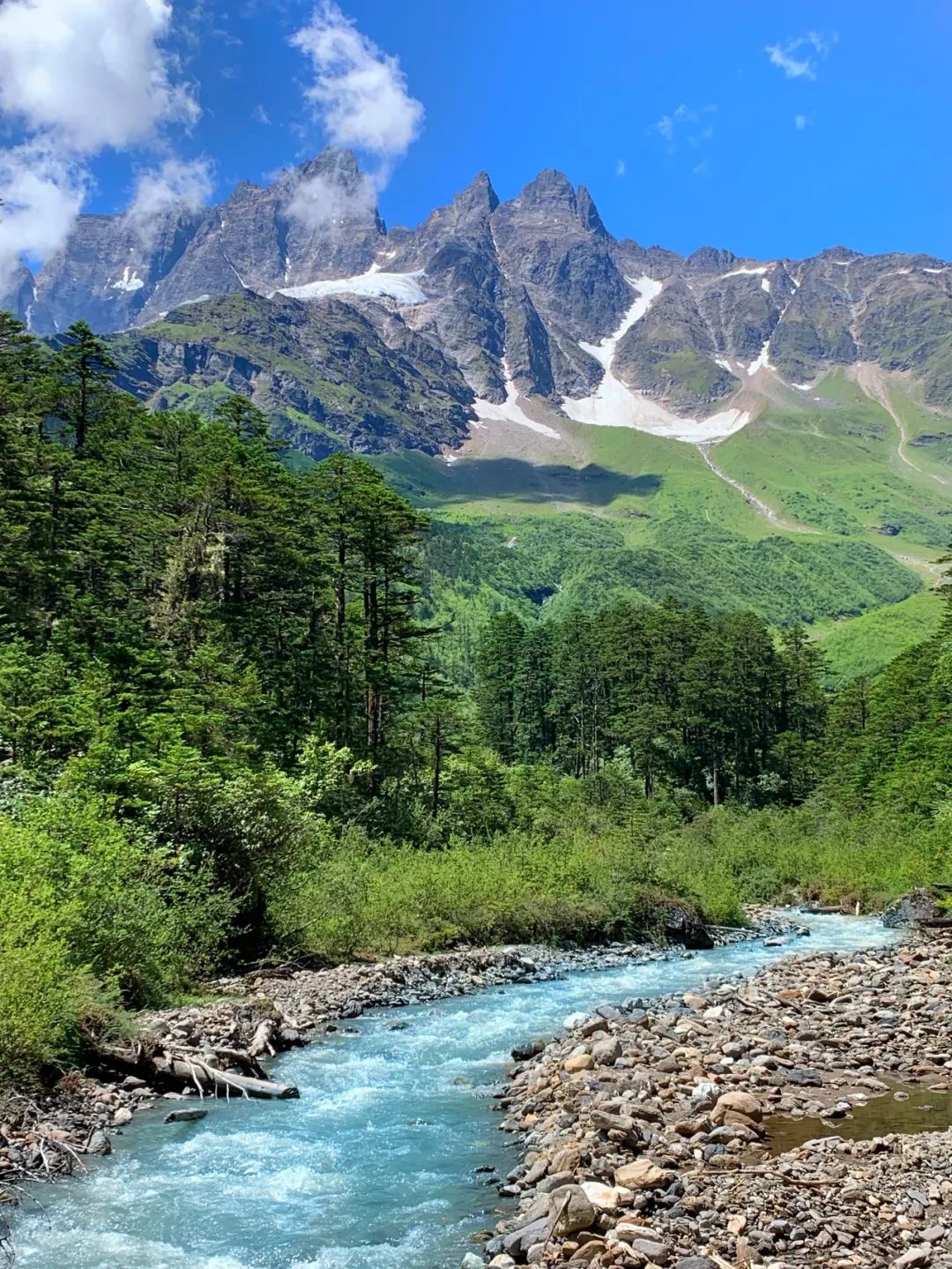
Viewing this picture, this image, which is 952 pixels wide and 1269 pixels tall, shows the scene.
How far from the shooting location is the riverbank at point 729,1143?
345 inches

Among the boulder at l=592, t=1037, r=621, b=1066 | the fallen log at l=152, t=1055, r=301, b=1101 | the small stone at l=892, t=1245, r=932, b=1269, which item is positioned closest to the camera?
the small stone at l=892, t=1245, r=932, b=1269

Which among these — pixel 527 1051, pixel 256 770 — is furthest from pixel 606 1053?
pixel 256 770

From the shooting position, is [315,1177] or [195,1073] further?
[195,1073]

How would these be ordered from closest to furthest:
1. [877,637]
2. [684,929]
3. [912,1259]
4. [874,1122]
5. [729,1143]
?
1. [912,1259]
2. [729,1143]
3. [874,1122]
4. [684,929]
5. [877,637]

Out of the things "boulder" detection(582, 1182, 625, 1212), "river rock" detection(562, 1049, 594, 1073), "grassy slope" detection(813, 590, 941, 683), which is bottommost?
"river rock" detection(562, 1049, 594, 1073)

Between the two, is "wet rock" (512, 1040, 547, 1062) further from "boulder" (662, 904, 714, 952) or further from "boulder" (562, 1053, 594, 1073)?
"boulder" (662, 904, 714, 952)

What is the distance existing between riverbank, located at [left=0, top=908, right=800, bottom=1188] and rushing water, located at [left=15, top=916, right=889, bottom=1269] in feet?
1.41

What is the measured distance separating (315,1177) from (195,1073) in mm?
3620

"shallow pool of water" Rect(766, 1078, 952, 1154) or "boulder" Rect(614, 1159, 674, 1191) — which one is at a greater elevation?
"boulder" Rect(614, 1159, 674, 1191)

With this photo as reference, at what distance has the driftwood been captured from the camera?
14.7 meters

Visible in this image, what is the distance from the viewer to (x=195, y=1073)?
14867 millimetres

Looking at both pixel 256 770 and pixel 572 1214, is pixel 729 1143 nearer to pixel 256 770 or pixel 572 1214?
pixel 572 1214

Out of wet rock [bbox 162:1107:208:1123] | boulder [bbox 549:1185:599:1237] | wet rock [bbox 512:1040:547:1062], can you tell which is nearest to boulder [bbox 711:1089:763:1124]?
boulder [bbox 549:1185:599:1237]

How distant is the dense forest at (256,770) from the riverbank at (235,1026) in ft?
2.28
